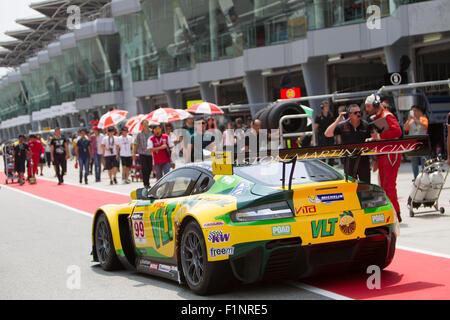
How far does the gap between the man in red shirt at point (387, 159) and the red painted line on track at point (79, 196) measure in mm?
7612

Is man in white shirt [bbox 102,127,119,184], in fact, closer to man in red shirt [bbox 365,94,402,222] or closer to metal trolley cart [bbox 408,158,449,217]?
metal trolley cart [bbox 408,158,449,217]

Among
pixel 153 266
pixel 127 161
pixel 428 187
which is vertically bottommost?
pixel 127 161

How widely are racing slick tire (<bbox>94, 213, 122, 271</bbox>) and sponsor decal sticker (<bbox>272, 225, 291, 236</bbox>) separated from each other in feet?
9.16

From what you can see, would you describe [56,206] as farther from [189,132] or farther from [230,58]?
[230,58]

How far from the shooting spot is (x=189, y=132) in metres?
17.5

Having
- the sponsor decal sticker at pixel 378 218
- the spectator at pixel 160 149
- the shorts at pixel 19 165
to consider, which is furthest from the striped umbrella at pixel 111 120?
the sponsor decal sticker at pixel 378 218

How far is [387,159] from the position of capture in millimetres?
10344

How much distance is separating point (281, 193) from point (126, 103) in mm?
66690

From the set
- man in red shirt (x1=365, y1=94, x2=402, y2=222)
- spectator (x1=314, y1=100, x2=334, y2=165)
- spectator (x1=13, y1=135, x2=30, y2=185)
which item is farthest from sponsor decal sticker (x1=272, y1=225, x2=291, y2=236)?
spectator (x1=13, y1=135, x2=30, y2=185)

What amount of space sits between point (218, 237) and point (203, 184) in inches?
41.0

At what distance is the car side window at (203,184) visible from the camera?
715 cm

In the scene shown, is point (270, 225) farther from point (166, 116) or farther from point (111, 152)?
point (166, 116)

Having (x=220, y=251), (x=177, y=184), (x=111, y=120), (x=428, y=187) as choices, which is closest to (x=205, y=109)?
(x=111, y=120)
